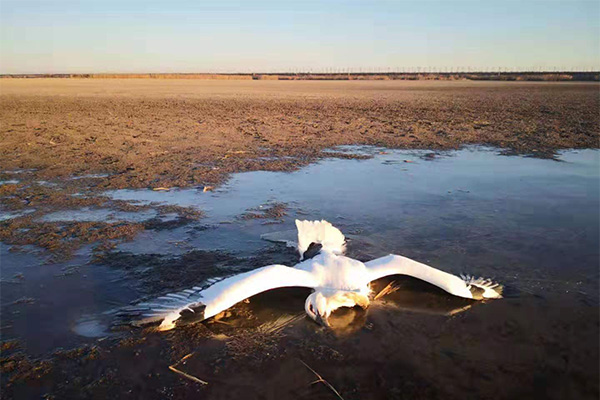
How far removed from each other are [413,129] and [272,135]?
4439mm

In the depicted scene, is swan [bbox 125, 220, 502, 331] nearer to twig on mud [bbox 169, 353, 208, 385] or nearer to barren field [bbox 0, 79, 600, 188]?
twig on mud [bbox 169, 353, 208, 385]

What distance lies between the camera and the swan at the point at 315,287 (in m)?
3.48

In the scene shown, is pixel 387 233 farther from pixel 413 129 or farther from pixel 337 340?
pixel 413 129

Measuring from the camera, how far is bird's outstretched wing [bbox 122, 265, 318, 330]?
136 inches

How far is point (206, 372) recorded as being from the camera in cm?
309

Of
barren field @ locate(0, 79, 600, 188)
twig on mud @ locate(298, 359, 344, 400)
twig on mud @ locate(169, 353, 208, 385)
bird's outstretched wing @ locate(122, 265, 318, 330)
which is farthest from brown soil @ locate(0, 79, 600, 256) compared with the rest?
twig on mud @ locate(298, 359, 344, 400)

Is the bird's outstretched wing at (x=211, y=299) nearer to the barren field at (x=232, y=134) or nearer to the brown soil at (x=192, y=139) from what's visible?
the brown soil at (x=192, y=139)

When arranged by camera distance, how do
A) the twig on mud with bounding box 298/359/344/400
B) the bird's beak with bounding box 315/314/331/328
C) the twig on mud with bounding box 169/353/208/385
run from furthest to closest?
the bird's beak with bounding box 315/314/331/328 < the twig on mud with bounding box 169/353/208/385 < the twig on mud with bounding box 298/359/344/400

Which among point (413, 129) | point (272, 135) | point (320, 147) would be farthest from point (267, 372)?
point (413, 129)

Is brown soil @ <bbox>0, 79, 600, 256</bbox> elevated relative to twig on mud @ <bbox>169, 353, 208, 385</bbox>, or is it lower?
elevated

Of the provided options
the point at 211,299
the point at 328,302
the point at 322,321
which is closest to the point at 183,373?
the point at 211,299

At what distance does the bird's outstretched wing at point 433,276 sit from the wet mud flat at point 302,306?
0.14 m

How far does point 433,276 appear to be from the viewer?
3904 mm

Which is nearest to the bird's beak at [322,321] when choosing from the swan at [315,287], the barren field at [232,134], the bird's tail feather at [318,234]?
the swan at [315,287]
